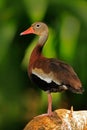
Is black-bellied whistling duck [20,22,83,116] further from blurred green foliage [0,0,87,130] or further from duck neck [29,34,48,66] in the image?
blurred green foliage [0,0,87,130]

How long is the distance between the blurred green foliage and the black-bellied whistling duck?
999mm

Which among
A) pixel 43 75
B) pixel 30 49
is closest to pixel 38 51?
pixel 43 75

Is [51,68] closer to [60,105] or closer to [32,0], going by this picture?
[32,0]

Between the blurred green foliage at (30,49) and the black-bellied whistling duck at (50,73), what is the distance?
100 centimetres

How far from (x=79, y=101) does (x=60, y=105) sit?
0.13m

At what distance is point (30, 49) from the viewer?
5.05m

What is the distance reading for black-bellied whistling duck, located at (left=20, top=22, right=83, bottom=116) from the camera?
3.76 metres

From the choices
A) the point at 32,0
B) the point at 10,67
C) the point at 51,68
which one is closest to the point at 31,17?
the point at 32,0

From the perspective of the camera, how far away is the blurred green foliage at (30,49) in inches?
197

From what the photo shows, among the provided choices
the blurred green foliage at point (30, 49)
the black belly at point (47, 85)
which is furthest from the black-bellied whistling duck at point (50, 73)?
the blurred green foliage at point (30, 49)

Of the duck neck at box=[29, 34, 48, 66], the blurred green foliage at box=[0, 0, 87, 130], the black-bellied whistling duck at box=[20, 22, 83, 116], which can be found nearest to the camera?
the black-bellied whistling duck at box=[20, 22, 83, 116]

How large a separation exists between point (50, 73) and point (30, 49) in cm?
126

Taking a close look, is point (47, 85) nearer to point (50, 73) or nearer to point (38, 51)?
point (50, 73)

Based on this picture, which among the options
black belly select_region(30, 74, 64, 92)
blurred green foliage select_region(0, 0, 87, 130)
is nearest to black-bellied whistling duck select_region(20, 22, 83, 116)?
black belly select_region(30, 74, 64, 92)
